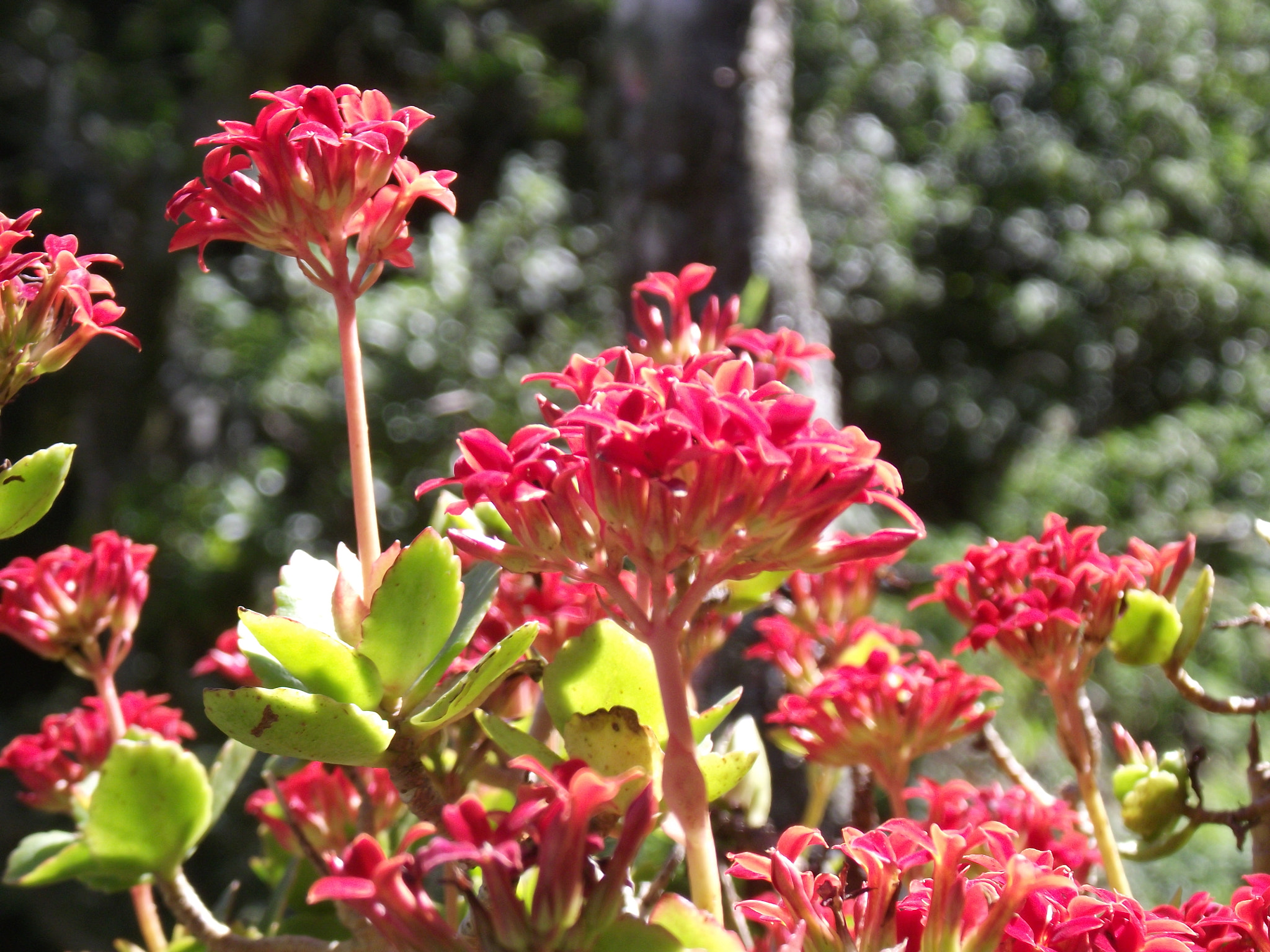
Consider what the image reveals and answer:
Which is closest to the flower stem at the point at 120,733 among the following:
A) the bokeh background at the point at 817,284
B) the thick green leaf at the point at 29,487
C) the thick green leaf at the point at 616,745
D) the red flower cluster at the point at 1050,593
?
the thick green leaf at the point at 29,487

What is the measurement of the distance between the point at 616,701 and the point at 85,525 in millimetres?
2586

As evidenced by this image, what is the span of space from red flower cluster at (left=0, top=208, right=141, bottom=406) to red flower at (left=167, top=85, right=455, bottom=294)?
0.04 m

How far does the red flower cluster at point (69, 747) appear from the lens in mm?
505

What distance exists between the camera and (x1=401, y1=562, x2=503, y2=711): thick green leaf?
314 mm

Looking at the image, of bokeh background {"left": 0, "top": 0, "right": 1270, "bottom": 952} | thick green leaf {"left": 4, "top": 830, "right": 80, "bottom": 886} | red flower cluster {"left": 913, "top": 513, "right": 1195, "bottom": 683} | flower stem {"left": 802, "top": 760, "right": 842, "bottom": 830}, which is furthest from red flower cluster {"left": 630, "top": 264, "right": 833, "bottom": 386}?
bokeh background {"left": 0, "top": 0, "right": 1270, "bottom": 952}

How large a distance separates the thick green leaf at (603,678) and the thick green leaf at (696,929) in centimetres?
7

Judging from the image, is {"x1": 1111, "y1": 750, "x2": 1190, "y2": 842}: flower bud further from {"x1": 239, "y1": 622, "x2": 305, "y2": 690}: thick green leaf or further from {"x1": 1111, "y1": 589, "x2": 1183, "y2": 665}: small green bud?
{"x1": 239, "y1": 622, "x2": 305, "y2": 690}: thick green leaf

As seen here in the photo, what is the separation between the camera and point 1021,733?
6.97 ft

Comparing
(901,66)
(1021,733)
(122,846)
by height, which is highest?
(901,66)

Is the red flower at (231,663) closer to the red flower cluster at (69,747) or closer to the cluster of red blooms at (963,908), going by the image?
the red flower cluster at (69,747)

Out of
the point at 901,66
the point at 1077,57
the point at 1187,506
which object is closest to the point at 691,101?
the point at 1187,506

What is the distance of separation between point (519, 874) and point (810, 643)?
1.34 feet

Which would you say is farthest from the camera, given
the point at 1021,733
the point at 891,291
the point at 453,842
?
the point at 891,291

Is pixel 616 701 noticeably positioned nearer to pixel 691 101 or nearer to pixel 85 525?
pixel 691 101
